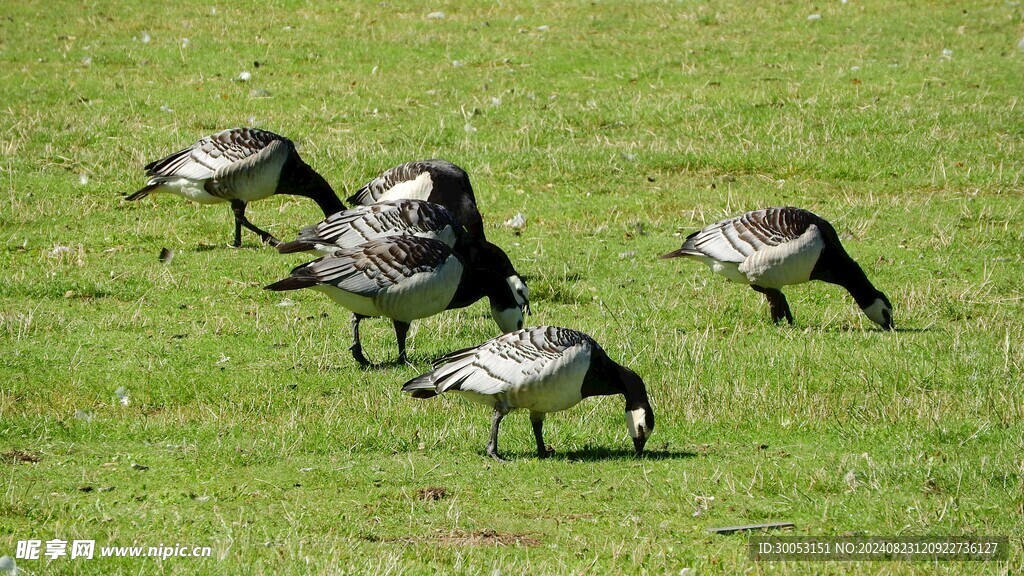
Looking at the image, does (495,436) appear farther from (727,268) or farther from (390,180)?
(390,180)

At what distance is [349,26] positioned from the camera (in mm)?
25047

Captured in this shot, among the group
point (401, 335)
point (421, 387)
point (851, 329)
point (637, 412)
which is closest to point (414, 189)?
point (401, 335)

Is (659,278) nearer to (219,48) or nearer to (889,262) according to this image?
(889,262)

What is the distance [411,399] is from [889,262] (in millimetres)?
7245

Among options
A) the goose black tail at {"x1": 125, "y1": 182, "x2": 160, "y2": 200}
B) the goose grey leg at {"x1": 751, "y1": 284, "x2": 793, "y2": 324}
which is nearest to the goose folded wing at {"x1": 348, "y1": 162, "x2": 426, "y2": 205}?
the goose black tail at {"x1": 125, "y1": 182, "x2": 160, "y2": 200}

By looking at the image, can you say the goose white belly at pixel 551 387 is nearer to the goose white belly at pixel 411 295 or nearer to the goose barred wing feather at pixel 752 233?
the goose white belly at pixel 411 295

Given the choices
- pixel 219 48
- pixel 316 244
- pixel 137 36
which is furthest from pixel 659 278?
pixel 137 36

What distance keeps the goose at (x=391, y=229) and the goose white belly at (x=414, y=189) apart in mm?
1612

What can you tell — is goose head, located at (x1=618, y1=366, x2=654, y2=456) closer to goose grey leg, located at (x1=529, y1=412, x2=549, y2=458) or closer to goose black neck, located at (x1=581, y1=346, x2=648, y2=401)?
Result: goose black neck, located at (x1=581, y1=346, x2=648, y2=401)

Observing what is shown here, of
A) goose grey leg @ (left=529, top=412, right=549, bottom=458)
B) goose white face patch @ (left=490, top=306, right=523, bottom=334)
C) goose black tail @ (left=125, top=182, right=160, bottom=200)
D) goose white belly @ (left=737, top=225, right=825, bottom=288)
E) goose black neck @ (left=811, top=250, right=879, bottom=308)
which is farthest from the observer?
goose black tail @ (left=125, top=182, right=160, bottom=200)

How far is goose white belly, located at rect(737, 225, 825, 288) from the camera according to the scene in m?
11.8

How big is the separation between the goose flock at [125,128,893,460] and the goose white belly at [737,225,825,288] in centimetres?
1

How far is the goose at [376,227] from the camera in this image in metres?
11.6

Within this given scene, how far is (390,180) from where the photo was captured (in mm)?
14117
